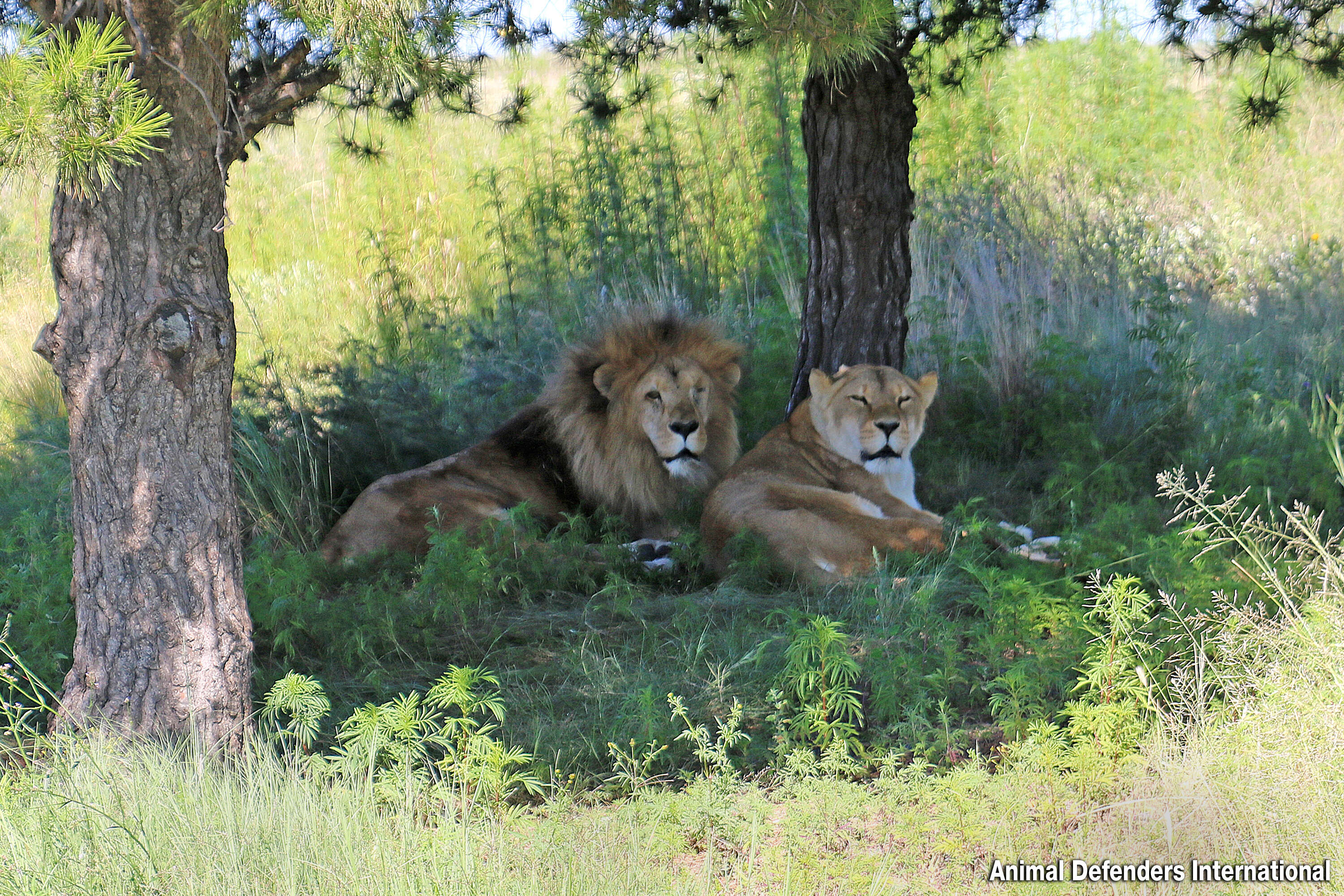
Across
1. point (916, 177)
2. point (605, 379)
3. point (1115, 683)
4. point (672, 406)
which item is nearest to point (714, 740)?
point (1115, 683)

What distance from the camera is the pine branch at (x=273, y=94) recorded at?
345 centimetres

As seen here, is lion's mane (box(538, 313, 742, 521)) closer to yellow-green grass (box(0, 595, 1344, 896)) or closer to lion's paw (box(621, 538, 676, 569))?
lion's paw (box(621, 538, 676, 569))

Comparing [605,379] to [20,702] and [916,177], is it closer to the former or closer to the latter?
[20,702]

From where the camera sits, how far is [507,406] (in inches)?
303

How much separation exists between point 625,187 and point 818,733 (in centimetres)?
706

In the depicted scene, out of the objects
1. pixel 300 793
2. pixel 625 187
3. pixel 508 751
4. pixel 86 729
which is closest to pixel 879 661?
pixel 508 751

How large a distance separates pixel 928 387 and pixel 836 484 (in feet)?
2.24

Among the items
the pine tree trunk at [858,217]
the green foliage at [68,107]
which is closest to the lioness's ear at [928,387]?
the pine tree trunk at [858,217]

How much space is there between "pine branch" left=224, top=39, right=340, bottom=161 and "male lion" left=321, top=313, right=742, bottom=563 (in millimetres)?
2466

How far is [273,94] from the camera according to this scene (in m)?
3.54

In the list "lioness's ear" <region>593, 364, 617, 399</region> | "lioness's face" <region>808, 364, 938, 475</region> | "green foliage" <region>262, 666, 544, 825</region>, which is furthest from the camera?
"lioness's ear" <region>593, 364, 617, 399</region>

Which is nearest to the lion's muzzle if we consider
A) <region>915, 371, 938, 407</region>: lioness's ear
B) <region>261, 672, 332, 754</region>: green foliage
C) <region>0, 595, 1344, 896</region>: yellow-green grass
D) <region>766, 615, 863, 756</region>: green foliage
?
<region>915, 371, 938, 407</region>: lioness's ear

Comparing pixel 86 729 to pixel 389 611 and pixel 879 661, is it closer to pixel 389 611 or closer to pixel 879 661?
Answer: pixel 389 611

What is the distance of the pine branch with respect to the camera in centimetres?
345
